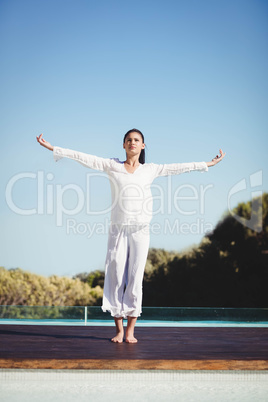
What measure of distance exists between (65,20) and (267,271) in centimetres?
958

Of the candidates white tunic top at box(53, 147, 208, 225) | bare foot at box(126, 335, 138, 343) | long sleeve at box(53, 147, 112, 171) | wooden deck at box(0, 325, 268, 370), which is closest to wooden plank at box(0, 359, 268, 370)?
wooden deck at box(0, 325, 268, 370)

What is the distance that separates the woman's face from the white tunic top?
11 centimetres

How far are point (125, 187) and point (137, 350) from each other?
40.9 inches

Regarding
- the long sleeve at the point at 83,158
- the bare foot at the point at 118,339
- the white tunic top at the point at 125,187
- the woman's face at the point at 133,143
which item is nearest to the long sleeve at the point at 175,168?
the white tunic top at the point at 125,187

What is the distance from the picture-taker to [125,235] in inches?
121

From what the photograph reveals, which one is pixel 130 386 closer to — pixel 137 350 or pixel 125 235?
pixel 137 350

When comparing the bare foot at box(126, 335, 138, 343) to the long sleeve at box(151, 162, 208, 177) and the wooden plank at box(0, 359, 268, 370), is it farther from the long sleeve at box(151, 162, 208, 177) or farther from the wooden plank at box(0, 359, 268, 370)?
the long sleeve at box(151, 162, 208, 177)

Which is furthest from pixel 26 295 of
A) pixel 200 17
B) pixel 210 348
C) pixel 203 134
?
pixel 210 348

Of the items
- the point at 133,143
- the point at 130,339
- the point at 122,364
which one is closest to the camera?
the point at 122,364

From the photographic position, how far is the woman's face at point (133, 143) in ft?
10.3

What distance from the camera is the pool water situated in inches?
92.4

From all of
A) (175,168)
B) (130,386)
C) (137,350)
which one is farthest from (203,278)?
(130,386)

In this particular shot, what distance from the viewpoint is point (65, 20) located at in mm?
12352

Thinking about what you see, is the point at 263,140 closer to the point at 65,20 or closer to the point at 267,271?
the point at 267,271
